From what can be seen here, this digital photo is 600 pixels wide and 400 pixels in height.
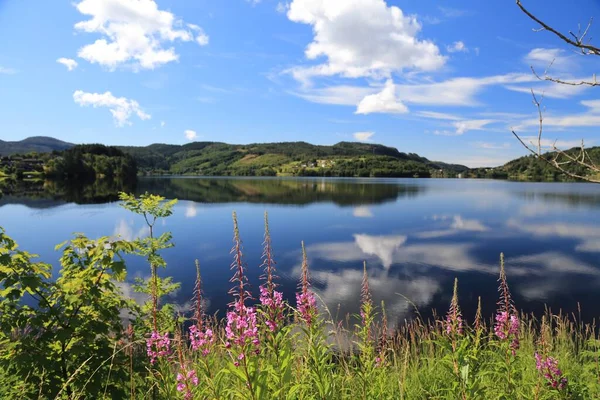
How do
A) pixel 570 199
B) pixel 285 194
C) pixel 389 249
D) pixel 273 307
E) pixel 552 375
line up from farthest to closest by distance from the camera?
pixel 285 194
pixel 570 199
pixel 389 249
pixel 552 375
pixel 273 307

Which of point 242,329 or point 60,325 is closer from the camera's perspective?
point 242,329

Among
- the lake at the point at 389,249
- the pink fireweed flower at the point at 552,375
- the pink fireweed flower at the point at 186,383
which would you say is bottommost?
the lake at the point at 389,249

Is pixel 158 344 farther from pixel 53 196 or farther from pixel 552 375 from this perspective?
pixel 53 196

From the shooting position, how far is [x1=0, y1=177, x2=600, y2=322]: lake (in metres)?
20.6

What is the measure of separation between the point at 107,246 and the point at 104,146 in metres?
221

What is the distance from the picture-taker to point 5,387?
423cm

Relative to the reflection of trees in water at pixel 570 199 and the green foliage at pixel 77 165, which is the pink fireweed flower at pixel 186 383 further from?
the green foliage at pixel 77 165

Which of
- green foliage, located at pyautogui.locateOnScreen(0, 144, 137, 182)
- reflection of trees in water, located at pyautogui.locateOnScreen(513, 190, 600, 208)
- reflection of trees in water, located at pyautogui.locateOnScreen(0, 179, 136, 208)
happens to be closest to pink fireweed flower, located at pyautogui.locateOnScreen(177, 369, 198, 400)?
reflection of trees in water, located at pyautogui.locateOnScreen(0, 179, 136, 208)

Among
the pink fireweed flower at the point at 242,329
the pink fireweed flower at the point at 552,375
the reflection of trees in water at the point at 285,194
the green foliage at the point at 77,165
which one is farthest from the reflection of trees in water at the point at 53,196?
the green foliage at the point at 77,165

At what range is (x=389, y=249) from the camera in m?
32.5

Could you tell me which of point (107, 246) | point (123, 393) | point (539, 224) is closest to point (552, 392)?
point (123, 393)

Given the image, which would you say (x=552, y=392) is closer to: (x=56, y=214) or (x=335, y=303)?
(x=335, y=303)

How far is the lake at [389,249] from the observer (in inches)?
810

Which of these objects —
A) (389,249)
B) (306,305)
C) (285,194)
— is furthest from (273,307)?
(285,194)
